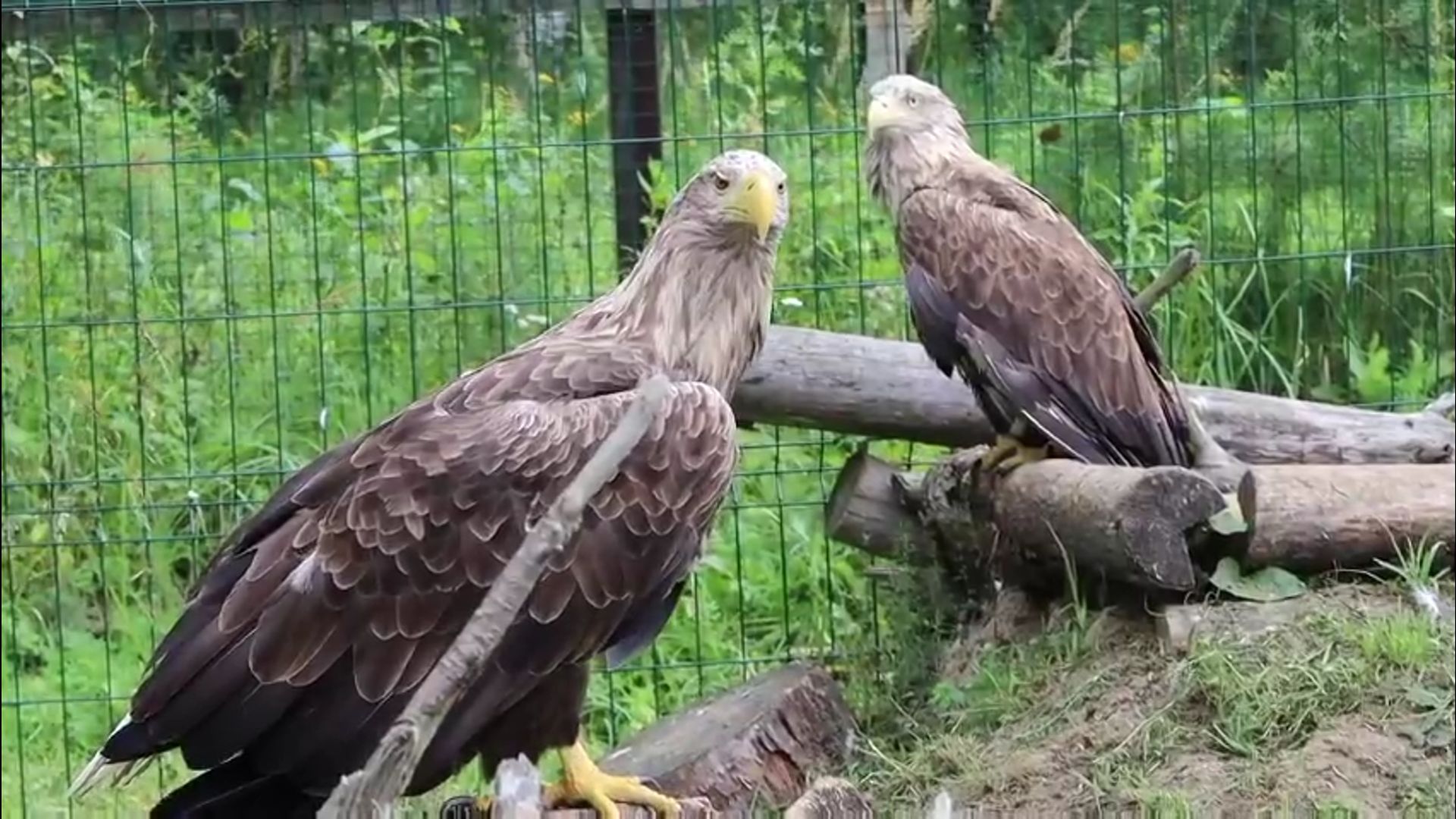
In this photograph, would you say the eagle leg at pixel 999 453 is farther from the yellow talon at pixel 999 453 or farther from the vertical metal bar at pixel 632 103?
the vertical metal bar at pixel 632 103

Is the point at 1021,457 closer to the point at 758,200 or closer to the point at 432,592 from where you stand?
the point at 758,200

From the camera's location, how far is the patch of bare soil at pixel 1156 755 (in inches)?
179

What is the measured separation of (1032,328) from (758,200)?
1761mm

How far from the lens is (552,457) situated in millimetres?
3896

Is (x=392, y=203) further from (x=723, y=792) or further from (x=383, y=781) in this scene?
(x=383, y=781)

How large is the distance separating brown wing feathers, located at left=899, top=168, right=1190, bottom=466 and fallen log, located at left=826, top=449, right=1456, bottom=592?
0.67 feet

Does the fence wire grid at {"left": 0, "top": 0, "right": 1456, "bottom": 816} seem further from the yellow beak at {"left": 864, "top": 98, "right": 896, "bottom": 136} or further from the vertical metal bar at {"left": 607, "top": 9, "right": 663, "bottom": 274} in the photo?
the yellow beak at {"left": 864, "top": 98, "right": 896, "bottom": 136}

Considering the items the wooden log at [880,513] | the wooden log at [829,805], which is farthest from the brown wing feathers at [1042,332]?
the wooden log at [829,805]

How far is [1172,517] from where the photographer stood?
16.4ft

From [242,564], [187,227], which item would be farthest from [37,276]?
[242,564]

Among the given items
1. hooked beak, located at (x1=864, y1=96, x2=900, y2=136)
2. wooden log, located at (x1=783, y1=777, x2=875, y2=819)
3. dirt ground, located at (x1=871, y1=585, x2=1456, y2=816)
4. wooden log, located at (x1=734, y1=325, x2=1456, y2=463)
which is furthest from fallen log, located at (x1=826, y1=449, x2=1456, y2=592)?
wooden log, located at (x1=783, y1=777, x2=875, y2=819)

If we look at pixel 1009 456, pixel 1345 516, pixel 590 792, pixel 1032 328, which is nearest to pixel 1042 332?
pixel 1032 328

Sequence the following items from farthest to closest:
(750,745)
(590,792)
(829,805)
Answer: (750,745)
(590,792)
(829,805)

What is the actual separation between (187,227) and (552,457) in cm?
291
